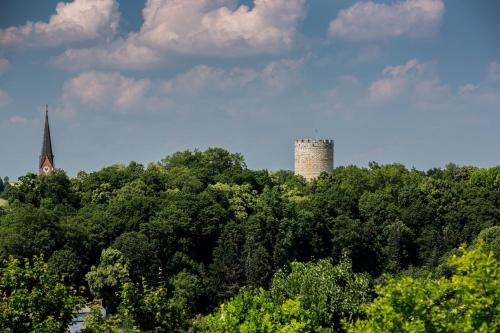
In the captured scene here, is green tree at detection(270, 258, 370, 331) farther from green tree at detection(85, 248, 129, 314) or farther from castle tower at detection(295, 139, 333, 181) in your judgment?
castle tower at detection(295, 139, 333, 181)

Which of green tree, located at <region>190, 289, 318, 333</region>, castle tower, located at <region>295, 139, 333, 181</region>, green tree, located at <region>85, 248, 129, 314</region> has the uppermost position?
castle tower, located at <region>295, 139, 333, 181</region>

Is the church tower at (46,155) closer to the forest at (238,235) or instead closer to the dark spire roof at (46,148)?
the dark spire roof at (46,148)

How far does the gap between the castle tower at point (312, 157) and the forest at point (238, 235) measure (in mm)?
6270

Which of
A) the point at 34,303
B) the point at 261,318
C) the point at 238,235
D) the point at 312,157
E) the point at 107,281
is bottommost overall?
the point at 261,318

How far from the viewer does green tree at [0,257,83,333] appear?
25.6 meters

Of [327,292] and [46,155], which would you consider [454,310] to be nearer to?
[327,292]

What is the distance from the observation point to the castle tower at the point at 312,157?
9625 cm

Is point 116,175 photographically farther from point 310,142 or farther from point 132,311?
point 132,311

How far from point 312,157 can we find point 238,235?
34.5m

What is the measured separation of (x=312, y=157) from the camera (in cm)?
9656

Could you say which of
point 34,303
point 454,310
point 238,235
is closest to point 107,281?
point 238,235

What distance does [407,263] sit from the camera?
72.1 m

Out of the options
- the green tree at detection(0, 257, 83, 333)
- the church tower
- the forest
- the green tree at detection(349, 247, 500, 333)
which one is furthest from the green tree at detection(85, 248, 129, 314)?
the church tower

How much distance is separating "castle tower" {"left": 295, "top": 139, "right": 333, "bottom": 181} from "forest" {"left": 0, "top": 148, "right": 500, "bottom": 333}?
6.27 meters
